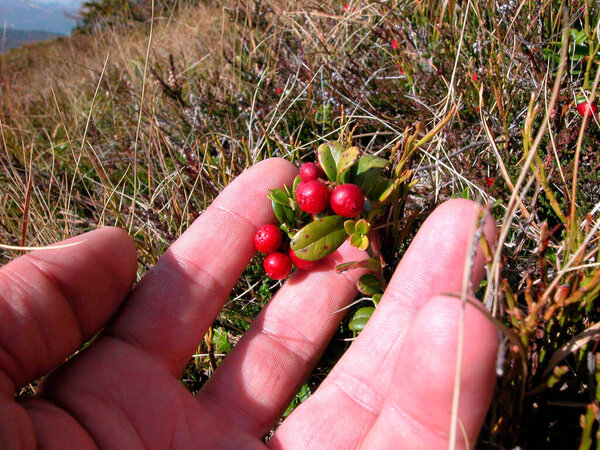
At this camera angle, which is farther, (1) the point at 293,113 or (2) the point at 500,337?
(1) the point at 293,113

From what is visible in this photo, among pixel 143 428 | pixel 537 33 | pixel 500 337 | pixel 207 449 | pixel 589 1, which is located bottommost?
pixel 207 449

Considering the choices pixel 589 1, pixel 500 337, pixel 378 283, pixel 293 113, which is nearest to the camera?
pixel 500 337

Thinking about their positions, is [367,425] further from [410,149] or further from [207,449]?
[410,149]

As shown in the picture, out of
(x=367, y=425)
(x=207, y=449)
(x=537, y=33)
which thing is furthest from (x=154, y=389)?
(x=537, y=33)

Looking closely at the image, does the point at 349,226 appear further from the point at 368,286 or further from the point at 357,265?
the point at 368,286

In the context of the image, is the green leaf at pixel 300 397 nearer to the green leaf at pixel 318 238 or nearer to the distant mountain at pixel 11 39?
the green leaf at pixel 318 238

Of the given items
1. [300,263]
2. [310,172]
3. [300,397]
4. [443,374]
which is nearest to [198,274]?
[300,263]

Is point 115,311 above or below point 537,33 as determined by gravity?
below
